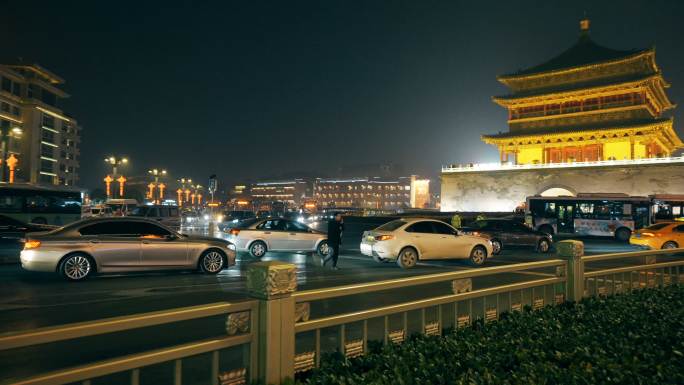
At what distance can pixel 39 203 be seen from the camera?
23.4m

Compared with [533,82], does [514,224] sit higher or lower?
lower

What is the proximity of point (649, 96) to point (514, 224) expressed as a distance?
35.2 m

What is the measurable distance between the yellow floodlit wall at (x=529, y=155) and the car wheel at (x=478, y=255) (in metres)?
39.3

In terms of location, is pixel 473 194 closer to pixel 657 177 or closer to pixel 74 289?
pixel 657 177

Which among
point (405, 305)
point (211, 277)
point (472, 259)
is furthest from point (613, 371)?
point (472, 259)

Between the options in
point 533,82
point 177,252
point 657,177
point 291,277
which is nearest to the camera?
point 291,277

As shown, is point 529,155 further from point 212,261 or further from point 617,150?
point 212,261

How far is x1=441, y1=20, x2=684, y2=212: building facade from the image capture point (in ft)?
138

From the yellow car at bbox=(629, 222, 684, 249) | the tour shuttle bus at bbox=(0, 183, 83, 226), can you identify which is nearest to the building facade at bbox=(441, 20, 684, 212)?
the yellow car at bbox=(629, 222, 684, 249)

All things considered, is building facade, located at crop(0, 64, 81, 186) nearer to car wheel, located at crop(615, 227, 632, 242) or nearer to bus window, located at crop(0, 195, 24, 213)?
bus window, located at crop(0, 195, 24, 213)

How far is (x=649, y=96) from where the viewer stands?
45.3m

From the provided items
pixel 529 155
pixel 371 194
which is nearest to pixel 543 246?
pixel 529 155

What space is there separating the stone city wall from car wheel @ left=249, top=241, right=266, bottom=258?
38.1 meters

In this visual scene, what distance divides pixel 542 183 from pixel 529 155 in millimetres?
6288
